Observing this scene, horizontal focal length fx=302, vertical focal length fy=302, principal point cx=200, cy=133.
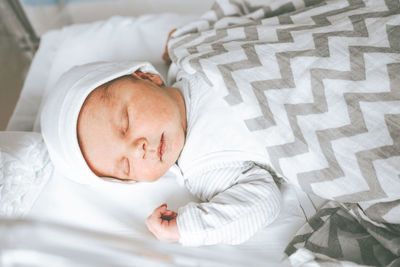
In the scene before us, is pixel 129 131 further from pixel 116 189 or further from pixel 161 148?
pixel 116 189

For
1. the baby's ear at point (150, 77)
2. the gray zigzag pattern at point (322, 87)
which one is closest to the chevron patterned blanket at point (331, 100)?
the gray zigzag pattern at point (322, 87)

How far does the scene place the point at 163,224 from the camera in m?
0.66

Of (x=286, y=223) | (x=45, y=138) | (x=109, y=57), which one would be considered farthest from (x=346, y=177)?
(x=109, y=57)

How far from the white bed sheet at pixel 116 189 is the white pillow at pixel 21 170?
0.03 metres

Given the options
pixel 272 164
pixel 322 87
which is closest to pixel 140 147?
pixel 272 164

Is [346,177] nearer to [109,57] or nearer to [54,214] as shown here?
[54,214]

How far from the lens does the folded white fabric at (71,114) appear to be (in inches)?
27.5

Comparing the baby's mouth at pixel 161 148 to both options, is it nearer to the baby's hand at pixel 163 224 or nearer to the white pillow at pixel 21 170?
the baby's hand at pixel 163 224

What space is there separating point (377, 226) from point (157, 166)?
480 millimetres

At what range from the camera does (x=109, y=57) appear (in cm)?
106

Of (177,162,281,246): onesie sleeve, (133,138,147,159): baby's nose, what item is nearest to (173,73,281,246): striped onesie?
(177,162,281,246): onesie sleeve

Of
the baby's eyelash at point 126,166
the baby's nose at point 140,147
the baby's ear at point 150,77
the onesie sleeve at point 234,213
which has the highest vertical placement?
the baby's ear at point 150,77

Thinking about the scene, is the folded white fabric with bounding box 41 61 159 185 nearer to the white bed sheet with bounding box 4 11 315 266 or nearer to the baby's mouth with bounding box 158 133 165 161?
the white bed sheet with bounding box 4 11 315 266

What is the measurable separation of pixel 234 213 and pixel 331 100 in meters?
0.31
